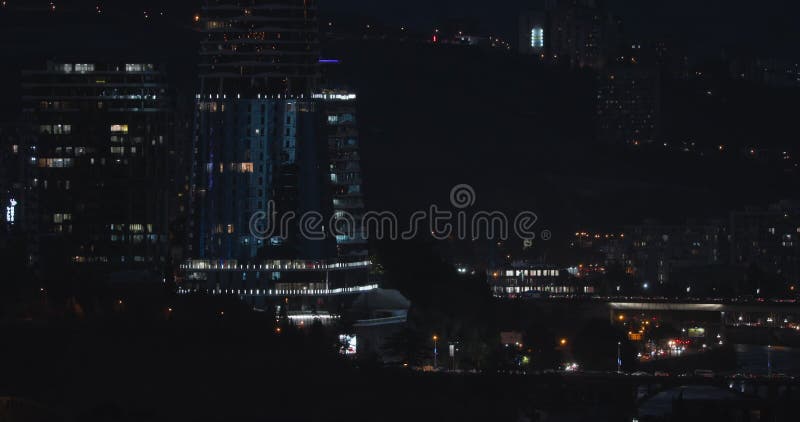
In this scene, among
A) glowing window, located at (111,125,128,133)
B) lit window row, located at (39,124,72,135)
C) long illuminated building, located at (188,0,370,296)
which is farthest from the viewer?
glowing window, located at (111,125,128,133)

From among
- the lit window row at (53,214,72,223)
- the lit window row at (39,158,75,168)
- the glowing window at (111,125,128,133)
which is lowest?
the lit window row at (53,214,72,223)

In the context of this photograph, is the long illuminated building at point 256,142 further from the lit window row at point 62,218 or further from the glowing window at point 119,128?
the glowing window at point 119,128

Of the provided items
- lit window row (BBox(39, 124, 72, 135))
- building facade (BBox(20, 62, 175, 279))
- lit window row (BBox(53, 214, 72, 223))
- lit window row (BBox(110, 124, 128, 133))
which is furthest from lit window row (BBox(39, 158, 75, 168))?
lit window row (BBox(110, 124, 128, 133))

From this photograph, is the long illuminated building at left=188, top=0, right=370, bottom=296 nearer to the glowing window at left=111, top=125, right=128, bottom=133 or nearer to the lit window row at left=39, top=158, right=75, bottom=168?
the lit window row at left=39, top=158, right=75, bottom=168

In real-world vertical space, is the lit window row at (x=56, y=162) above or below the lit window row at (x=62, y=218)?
above

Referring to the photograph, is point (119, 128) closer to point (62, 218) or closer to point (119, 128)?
point (119, 128)

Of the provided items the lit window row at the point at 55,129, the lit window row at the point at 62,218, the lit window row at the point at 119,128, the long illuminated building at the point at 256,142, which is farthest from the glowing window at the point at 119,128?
the long illuminated building at the point at 256,142

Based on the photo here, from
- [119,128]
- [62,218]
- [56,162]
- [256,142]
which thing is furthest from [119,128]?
[256,142]

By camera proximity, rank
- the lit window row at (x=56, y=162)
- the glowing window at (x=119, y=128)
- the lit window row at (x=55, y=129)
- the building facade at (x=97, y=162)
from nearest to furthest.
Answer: the building facade at (x=97, y=162)
the lit window row at (x=55, y=129)
the lit window row at (x=56, y=162)
the glowing window at (x=119, y=128)
